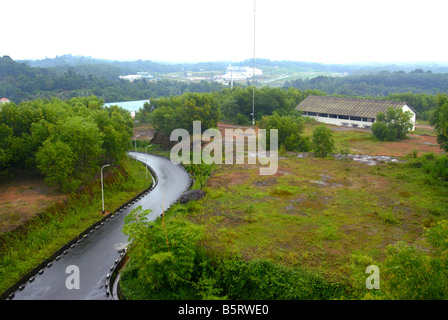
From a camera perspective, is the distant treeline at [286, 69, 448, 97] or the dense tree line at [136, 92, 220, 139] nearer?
the dense tree line at [136, 92, 220, 139]

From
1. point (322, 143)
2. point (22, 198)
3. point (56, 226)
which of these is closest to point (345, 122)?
point (322, 143)

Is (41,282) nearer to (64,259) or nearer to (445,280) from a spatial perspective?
(64,259)

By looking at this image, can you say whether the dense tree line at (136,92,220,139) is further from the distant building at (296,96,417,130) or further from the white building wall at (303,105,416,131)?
the white building wall at (303,105,416,131)

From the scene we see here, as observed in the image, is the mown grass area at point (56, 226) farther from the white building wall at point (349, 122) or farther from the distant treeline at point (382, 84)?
the distant treeline at point (382, 84)

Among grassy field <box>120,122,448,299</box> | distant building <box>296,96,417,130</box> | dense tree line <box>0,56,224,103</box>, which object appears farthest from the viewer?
dense tree line <box>0,56,224,103</box>

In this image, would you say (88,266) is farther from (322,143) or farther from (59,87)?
(59,87)

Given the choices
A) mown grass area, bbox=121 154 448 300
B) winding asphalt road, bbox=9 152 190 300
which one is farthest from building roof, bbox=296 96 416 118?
winding asphalt road, bbox=9 152 190 300
